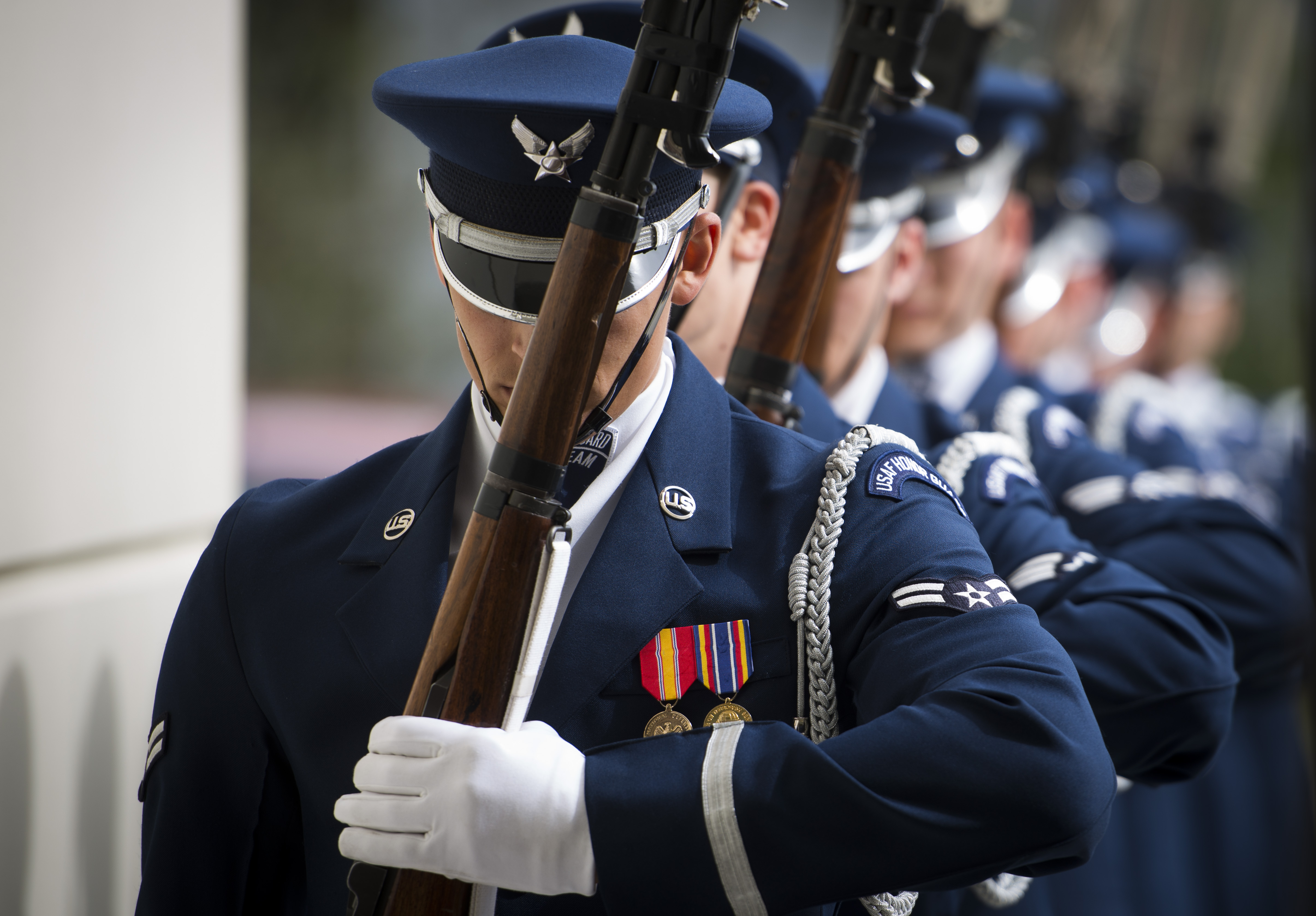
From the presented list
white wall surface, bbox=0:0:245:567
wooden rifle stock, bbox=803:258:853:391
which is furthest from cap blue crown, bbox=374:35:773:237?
wooden rifle stock, bbox=803:258:853:391

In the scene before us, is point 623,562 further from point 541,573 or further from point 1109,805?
point 1109,805

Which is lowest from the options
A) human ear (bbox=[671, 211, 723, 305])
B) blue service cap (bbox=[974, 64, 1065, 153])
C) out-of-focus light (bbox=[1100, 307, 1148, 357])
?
out-of-focus light (bbox=[1100, 307, 1148, 357])

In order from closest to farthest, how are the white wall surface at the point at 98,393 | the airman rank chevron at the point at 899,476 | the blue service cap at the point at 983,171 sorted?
the airman rank chevron at the point at 899,476 < the white wall surface at the point at 98,393 < the blue service cap at the point at 983,171

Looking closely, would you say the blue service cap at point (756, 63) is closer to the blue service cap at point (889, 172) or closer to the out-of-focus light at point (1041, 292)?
the blue service cap at point (889, 172)

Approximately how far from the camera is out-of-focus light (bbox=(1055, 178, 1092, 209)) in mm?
4445

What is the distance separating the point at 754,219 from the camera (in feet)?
6.07

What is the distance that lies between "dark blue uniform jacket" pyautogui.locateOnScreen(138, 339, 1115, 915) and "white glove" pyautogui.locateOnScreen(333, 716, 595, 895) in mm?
26

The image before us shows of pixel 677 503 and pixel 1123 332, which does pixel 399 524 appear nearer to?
pixel 677 503

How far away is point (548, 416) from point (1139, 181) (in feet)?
21.3

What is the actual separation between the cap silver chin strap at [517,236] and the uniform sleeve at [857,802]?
43 centimetres

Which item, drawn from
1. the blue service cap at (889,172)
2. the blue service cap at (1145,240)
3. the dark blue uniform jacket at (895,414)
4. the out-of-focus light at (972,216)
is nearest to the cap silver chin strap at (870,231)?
the blue service cap at (889,172)

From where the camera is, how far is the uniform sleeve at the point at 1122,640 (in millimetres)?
1771

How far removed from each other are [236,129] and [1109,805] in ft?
4.84

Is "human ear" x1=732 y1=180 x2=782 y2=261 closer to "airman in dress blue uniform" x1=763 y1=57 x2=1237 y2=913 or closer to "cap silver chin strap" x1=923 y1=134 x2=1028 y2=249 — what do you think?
"airman in dress blue uniform" x1=763 y1=57 x2=1237 y2=913
